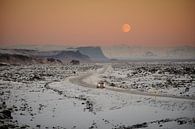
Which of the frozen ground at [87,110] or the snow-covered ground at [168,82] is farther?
the snow-covered ground at [168,82]

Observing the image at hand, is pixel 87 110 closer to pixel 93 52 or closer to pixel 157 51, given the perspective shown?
pixel 93 52

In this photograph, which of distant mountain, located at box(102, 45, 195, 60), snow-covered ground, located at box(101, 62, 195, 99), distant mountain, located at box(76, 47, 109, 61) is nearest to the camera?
distant mountain, located at box(102, 45, 195, 60)

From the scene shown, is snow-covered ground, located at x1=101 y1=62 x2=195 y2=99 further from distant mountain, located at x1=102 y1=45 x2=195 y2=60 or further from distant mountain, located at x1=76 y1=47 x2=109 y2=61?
distant mountain, located at x1=76 y1=47 x2=109 y2=61

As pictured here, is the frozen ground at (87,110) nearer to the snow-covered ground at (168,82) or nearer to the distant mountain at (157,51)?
the snow-covered ground at (168,82)

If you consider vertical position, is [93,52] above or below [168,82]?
above

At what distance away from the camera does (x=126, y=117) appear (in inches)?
317

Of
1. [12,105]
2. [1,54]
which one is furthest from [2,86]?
[12,105]

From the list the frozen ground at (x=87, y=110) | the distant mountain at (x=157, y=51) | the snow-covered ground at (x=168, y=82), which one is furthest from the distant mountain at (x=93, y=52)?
the frozen ground at (x=87, y=110)

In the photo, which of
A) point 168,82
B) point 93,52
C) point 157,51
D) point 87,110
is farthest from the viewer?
point 168,82

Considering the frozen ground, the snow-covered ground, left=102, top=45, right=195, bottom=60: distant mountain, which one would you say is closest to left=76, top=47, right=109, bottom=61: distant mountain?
left=102, top=45, right=195, bottom=60: distant mountain

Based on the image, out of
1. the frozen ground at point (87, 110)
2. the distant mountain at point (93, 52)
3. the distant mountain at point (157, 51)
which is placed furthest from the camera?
the distant mountain at point (93, 52)

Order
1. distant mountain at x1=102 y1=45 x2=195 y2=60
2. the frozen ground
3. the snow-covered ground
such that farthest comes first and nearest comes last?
the snow-covered ground
distant mountain at x1=102 y1=45 x2=195 y2=60
the frozen ground

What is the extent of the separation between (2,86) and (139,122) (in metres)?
5.57

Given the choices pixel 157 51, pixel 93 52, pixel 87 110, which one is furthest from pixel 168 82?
pixel 87 110
